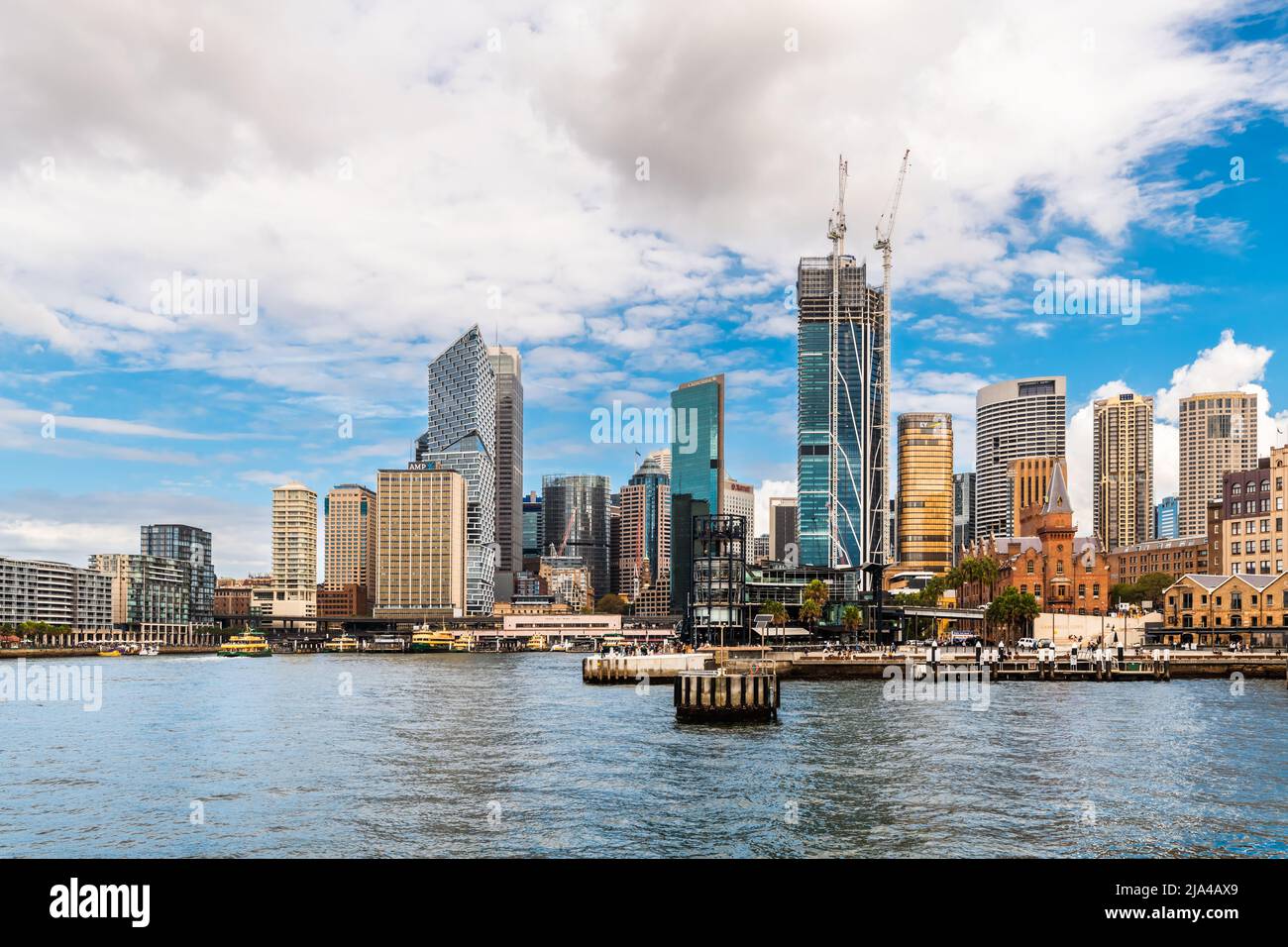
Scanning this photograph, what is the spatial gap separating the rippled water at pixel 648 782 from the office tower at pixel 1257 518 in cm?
8843

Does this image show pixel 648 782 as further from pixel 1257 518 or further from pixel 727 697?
pixel 1257 518

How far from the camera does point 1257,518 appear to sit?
169 metres

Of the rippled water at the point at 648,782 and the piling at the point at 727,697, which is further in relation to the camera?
the piling at the point at 727,697

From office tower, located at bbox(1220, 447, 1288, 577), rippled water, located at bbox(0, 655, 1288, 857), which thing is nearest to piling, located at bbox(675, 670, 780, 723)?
rippled water, located at bbox(0, 655, 1288, 857)

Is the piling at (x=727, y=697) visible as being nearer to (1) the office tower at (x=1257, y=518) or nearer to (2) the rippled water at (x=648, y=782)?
(2) the rippled water at (x=648, y=782)

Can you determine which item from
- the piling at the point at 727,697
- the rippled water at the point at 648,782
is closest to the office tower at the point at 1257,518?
the rippled water at the point at 648,782

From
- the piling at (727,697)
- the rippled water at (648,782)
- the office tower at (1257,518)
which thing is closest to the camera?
the rippled water at (648,782)

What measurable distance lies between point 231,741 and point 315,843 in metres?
34.3

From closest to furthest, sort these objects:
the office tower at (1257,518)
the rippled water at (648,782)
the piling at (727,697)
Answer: the rippled water at (648,782), the piling at (727,697), the office tower at (1257,518)

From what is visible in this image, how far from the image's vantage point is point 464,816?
135ft

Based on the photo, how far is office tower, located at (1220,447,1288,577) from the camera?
538ft

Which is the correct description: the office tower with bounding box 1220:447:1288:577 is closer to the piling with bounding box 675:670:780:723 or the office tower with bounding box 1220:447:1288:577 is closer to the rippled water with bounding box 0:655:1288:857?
the rippled water with bounding box 0:655:1288:857

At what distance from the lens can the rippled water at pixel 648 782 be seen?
3722 cm
